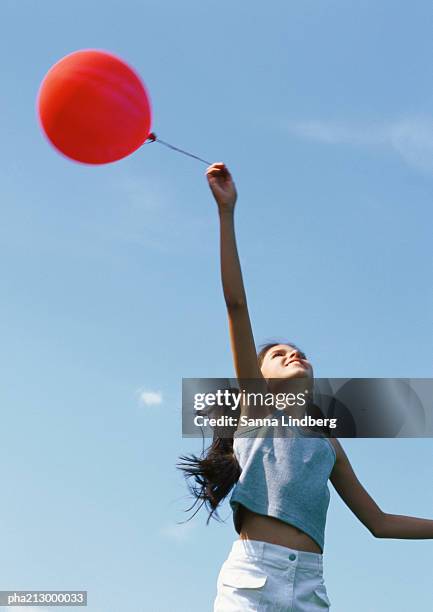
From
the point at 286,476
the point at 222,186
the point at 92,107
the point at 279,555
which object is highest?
the point at 92,107

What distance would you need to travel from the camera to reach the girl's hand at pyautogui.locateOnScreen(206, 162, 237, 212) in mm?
4113

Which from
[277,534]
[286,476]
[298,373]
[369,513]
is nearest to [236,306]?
[298,373]

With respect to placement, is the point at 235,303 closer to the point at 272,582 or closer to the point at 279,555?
the point at 279,555

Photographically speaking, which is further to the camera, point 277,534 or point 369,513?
point 369,513

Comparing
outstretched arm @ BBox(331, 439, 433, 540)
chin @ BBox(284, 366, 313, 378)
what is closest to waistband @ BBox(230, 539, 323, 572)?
outstretched arm @ BBox(331, 439, 433, 540)

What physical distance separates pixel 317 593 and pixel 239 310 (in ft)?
4.54

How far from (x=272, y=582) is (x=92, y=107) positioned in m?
2.57

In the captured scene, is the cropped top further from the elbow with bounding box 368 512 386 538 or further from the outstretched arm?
the elbow with bounding box 368 512 386 538

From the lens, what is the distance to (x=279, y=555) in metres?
3.82

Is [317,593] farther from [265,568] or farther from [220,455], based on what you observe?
[220,455]

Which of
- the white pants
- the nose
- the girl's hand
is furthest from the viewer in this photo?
the nose

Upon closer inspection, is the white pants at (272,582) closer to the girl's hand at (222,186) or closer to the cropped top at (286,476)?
the cropped top at (286,476)

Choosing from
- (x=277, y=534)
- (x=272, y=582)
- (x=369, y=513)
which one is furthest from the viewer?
(x=369, y=513)

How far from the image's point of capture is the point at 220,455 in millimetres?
4707
